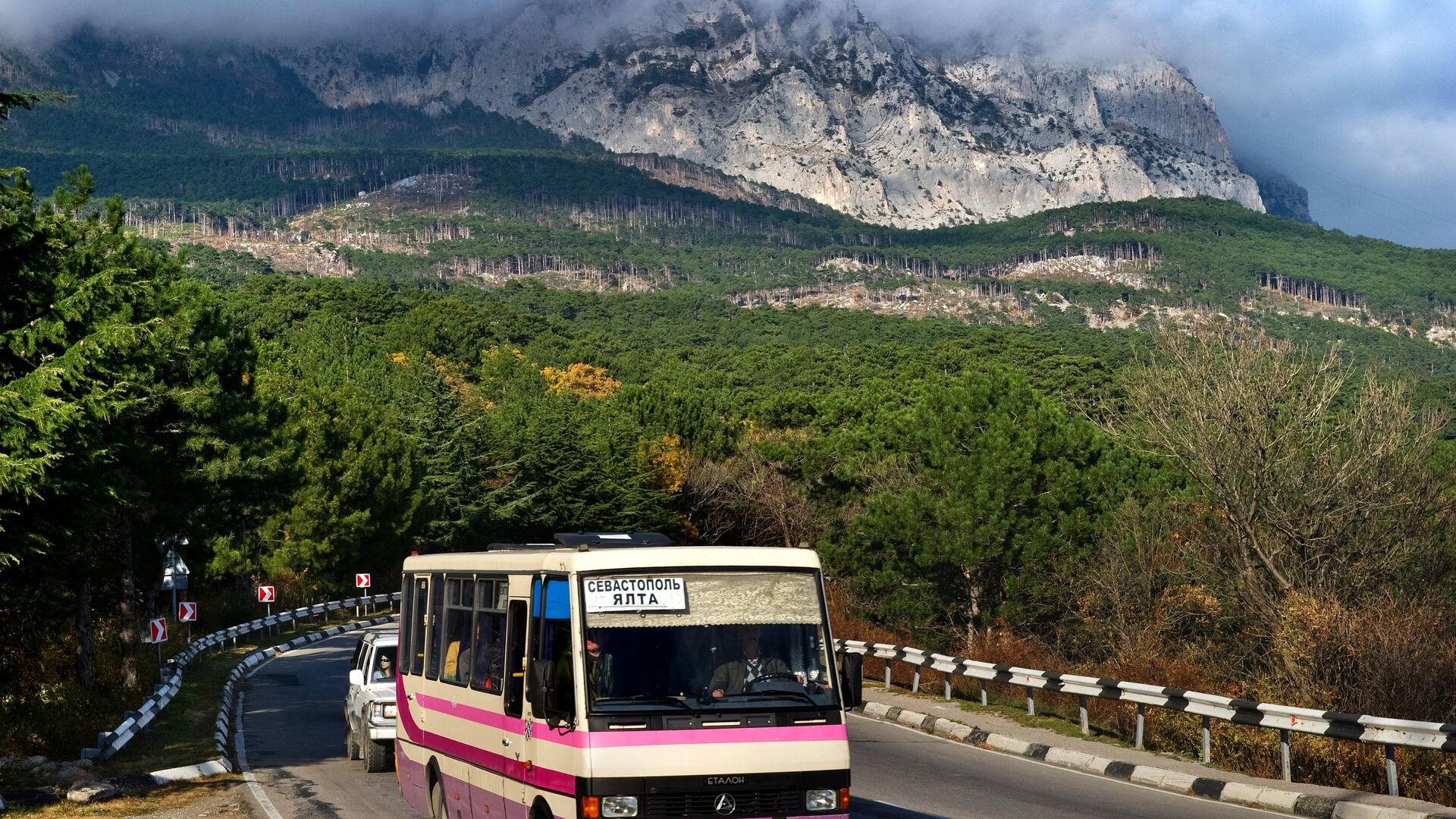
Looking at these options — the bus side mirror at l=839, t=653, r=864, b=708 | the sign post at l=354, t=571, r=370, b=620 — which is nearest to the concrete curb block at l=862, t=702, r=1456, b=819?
the bus side mirror at l=839, t=653, r=864, b=708

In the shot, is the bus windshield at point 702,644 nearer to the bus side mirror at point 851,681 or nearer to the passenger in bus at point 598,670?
the passenger in bus at point 598,670

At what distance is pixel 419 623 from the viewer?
1466 cm

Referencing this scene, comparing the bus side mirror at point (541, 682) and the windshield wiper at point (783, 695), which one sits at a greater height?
the bus side mirror at point (541, 682)

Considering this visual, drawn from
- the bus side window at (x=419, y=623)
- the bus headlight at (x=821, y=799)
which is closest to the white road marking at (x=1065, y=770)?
the bus headlight at (x=821, y=799)

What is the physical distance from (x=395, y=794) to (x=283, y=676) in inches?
841

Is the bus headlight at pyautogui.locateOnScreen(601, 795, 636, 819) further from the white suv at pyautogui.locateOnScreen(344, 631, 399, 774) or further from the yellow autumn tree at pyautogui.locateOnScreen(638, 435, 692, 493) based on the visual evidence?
the yellow autumn tree at pyautogui.locateOnScreen(638, 435, 692, 493)

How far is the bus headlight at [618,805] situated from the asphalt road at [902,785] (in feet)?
16.8

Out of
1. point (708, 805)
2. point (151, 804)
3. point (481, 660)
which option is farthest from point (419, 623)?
point (708, 805)

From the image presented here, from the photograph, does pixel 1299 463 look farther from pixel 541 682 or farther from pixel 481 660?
pixel 541 682

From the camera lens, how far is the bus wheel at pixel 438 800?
13.6m

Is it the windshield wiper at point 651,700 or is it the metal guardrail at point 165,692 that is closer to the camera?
the windshield wiper at point 651,700

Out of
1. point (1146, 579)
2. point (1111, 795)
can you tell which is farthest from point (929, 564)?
point (1111, 795)

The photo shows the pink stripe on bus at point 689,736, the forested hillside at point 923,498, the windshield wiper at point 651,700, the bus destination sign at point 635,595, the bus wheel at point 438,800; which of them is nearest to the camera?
the pink stripe on bus at point 689,736

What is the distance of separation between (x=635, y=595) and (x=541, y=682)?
91 cm
